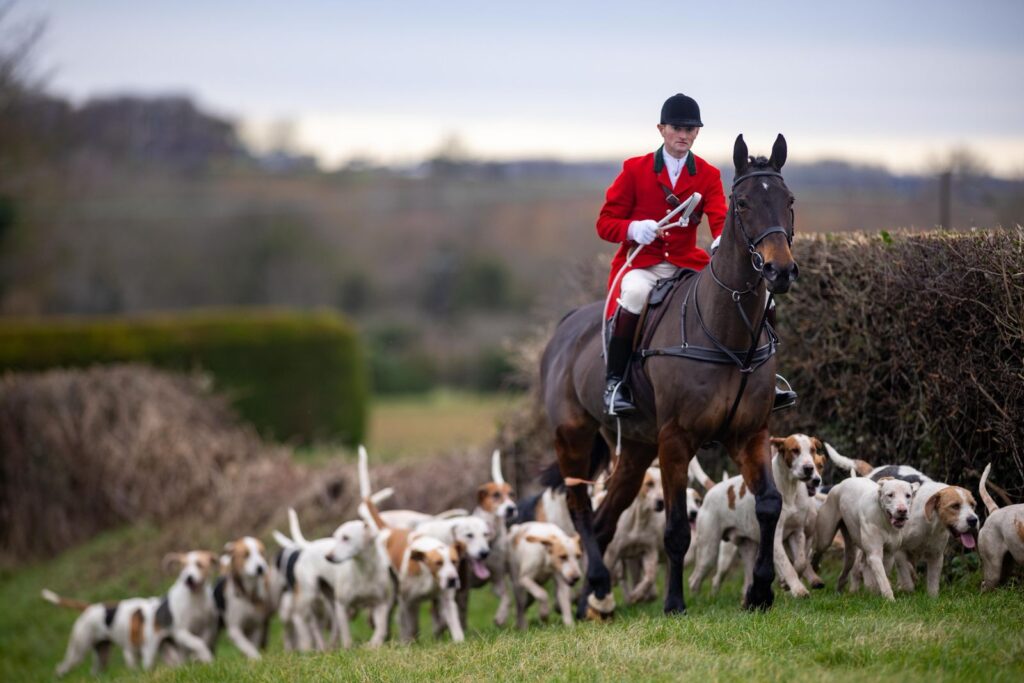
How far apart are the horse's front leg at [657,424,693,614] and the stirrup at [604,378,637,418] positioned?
31cm

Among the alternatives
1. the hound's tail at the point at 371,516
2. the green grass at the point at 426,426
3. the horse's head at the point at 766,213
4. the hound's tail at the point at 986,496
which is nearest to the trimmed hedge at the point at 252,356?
the green grass at the point at 426,426

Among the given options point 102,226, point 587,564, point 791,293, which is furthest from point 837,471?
point 102,226

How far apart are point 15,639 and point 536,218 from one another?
31.8 metres

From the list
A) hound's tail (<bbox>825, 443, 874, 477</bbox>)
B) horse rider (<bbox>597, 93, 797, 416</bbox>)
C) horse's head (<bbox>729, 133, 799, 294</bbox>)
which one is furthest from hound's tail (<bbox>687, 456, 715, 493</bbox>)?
horse's head (<bbox>729, 133, 799, 294</bbox>)

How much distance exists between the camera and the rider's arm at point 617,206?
29.8ft

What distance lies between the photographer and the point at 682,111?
8.72 meters

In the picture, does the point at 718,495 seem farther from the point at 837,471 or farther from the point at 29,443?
the point at 29,443

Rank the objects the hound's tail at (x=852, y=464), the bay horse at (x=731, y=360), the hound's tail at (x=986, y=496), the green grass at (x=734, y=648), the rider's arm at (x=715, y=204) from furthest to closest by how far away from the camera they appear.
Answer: the hound's tail at (x=852, y=464) → the rider's arm at (x=715, y=204) → the hound's tail at (x=986, y=496) → the bay horse at (x=731, y=360) → the green grass at (x=734, y=648)

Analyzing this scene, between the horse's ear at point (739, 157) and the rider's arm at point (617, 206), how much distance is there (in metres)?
1.18

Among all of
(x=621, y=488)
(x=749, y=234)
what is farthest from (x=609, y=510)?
(x=749, y=234)

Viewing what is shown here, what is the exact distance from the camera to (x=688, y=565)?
12.5 metres

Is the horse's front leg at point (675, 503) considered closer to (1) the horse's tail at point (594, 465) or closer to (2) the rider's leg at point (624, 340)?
(2) the rider's leg at point (624, 340)

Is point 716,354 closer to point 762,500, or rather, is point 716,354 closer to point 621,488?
point 762,500

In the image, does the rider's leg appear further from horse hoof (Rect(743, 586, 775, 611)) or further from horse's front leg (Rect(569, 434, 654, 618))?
horse hoof (Rect(743, 586, 775, 611))
